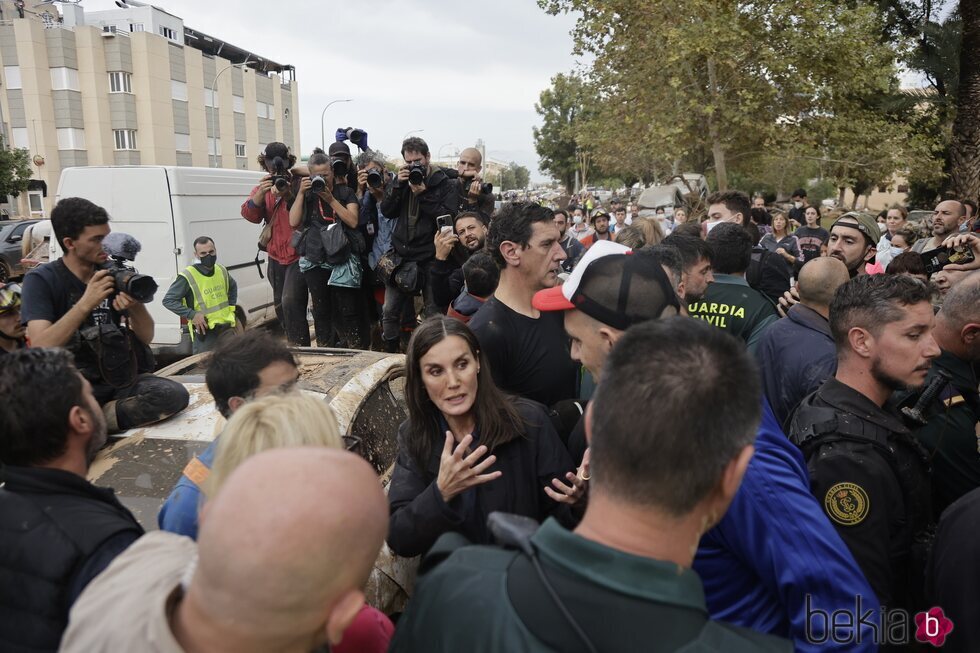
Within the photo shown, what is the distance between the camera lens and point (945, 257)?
4.78m

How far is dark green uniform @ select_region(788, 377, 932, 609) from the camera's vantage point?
1819 millimetres

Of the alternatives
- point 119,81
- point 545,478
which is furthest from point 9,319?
point 119,81

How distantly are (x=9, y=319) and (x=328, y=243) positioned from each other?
8.85 feet

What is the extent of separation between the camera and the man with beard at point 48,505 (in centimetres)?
163

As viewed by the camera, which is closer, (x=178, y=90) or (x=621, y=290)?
(x=621, y=290)

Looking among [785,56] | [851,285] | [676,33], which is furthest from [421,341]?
[785,56]

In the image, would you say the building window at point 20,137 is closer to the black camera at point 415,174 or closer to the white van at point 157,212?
the white van at point 157,212

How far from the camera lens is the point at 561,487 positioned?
7.01 feet

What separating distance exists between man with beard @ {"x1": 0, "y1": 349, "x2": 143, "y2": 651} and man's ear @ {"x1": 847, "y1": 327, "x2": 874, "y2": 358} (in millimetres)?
2444

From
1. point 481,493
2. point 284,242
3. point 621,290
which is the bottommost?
point 481,493

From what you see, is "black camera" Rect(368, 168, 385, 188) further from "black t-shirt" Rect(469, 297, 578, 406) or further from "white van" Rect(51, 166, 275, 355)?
"black t-shirt" Rect(469, 297, 578, 406)

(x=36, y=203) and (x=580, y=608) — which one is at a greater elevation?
(x=580, y=608)

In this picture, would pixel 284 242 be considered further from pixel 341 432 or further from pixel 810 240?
pixel 810 240

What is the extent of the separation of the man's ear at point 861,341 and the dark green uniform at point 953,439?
47 centimetres
